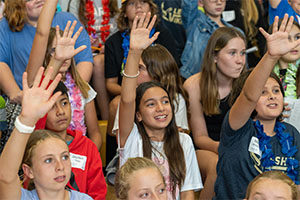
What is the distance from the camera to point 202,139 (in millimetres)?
3803

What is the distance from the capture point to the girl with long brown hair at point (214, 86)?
12.5 feet

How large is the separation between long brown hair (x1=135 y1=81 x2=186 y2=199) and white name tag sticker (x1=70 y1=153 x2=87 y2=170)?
0.35 m

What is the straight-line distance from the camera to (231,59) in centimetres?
391

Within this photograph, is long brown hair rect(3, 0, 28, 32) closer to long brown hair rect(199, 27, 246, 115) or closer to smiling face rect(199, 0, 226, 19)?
long brown hair rect(199, 27, 246, 115)

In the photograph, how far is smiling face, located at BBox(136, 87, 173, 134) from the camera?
10.5 feet

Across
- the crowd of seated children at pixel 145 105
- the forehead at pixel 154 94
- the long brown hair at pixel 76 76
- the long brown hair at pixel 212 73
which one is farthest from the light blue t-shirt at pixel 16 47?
the long brown hair at pixel 212 73

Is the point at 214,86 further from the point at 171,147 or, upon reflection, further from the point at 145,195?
the point at 145,195

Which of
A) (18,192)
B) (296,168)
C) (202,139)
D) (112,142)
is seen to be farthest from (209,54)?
(18,192)

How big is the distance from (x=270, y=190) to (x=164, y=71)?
145 cm

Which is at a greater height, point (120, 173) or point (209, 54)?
point (209, 54)

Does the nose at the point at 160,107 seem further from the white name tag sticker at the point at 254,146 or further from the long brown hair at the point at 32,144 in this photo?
the long brown hair at the point at 32,144

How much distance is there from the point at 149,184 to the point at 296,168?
0.96 m

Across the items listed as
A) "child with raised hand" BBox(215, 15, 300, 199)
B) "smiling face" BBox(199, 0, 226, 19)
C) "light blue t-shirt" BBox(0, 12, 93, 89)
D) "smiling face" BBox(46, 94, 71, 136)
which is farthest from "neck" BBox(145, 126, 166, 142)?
"smiling face" BBox(199, 0, 226, 19)

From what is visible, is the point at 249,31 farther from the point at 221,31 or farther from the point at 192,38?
the point at 221,31
